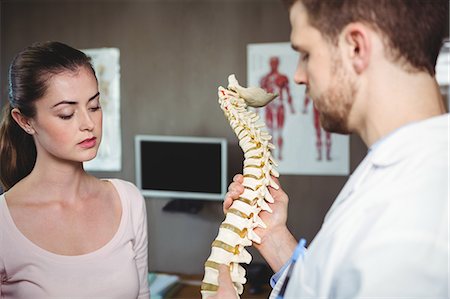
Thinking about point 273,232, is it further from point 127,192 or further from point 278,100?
point 278,100

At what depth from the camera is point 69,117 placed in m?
1.21

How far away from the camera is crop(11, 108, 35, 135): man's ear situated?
1.26 meters

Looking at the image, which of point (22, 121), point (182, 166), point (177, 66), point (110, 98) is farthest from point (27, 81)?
point (110, 98)

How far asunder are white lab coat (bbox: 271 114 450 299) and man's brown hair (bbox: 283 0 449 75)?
11 centimetres

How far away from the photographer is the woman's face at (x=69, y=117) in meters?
1.20

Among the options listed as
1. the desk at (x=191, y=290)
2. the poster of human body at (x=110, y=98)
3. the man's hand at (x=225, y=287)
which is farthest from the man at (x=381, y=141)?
the poster of human body at (x=110, y=98)

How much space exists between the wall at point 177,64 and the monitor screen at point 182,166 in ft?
0.68

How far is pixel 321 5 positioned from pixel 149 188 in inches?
87.6

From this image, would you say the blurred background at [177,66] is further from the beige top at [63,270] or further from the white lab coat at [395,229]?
the white lab coat at [395,229]

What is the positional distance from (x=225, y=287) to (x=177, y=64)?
2142mm

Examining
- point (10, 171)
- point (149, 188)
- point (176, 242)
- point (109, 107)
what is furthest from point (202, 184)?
point (10, 171)

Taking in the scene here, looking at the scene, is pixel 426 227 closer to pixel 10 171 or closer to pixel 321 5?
pixel 321 5

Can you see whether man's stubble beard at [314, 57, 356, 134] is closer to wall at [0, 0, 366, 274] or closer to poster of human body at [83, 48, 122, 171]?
wall at [0, 0, 366, 274]

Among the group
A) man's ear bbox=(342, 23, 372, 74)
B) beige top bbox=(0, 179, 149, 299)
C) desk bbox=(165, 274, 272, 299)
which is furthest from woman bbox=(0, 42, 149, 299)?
desk bbox=(165, 274, 272, 299)
